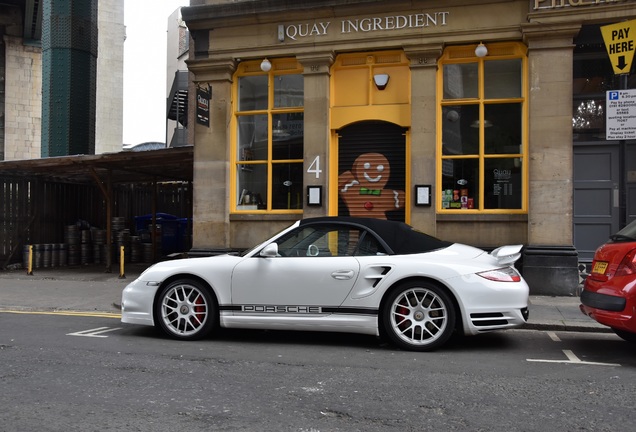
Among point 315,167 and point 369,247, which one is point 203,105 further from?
point 369,247

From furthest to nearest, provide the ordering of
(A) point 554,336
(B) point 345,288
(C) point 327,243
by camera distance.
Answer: (A) point 554,336
(C) point 327,243
(B) point 345,288

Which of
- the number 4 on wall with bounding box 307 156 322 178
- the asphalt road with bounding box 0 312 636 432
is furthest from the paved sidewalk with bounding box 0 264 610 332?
the number 4 on wall with bounding box 307 156 322 178

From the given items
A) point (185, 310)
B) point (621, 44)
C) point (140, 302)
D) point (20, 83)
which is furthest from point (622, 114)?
point (20, 83)

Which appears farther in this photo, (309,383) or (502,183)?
(502,183)

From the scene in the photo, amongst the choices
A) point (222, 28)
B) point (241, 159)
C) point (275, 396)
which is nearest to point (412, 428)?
point (275, 396)

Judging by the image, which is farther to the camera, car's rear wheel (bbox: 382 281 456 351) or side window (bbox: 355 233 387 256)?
side window (bbox: 355 233 387 256)

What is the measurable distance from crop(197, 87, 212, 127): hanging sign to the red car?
27.9 ft

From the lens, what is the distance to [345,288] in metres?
6.43

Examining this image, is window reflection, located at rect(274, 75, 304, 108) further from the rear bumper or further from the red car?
the rear bumper

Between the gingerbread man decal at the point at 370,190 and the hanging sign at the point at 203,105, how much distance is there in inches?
127

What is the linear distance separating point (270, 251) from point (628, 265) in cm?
369

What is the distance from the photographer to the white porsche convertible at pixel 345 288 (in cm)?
620

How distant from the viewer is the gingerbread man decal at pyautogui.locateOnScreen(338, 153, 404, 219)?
11.9m

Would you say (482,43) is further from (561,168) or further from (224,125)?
(224,125)
